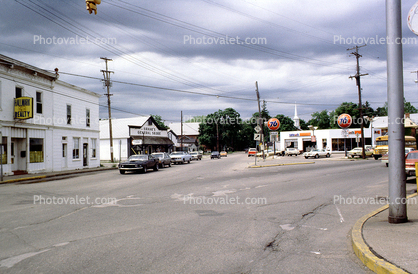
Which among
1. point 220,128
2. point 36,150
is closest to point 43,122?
point 36,150

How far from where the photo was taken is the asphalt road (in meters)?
4.88

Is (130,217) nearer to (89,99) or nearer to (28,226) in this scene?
(28,226)

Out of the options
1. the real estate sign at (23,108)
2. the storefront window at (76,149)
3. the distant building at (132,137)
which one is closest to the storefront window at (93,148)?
the storefront window at (76,149)

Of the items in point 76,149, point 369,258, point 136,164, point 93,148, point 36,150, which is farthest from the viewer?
point 93,148

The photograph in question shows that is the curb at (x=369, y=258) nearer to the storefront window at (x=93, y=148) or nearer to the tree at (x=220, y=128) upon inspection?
the storefront window at (x=93, y=148)

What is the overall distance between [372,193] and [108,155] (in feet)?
147

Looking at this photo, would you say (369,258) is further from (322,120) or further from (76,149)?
(322,120)

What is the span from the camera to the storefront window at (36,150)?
23.4m

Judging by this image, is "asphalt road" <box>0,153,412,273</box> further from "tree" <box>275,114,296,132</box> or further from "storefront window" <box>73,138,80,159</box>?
"tree" <box>275,114,296,132</box>

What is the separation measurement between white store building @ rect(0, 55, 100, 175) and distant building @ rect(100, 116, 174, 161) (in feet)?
52.6

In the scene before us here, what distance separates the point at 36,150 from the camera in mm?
23953

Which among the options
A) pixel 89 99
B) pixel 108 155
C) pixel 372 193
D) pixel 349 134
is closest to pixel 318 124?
pixel 349 134

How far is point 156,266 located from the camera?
4.75 meters

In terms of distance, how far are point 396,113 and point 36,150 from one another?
79.6 ft
